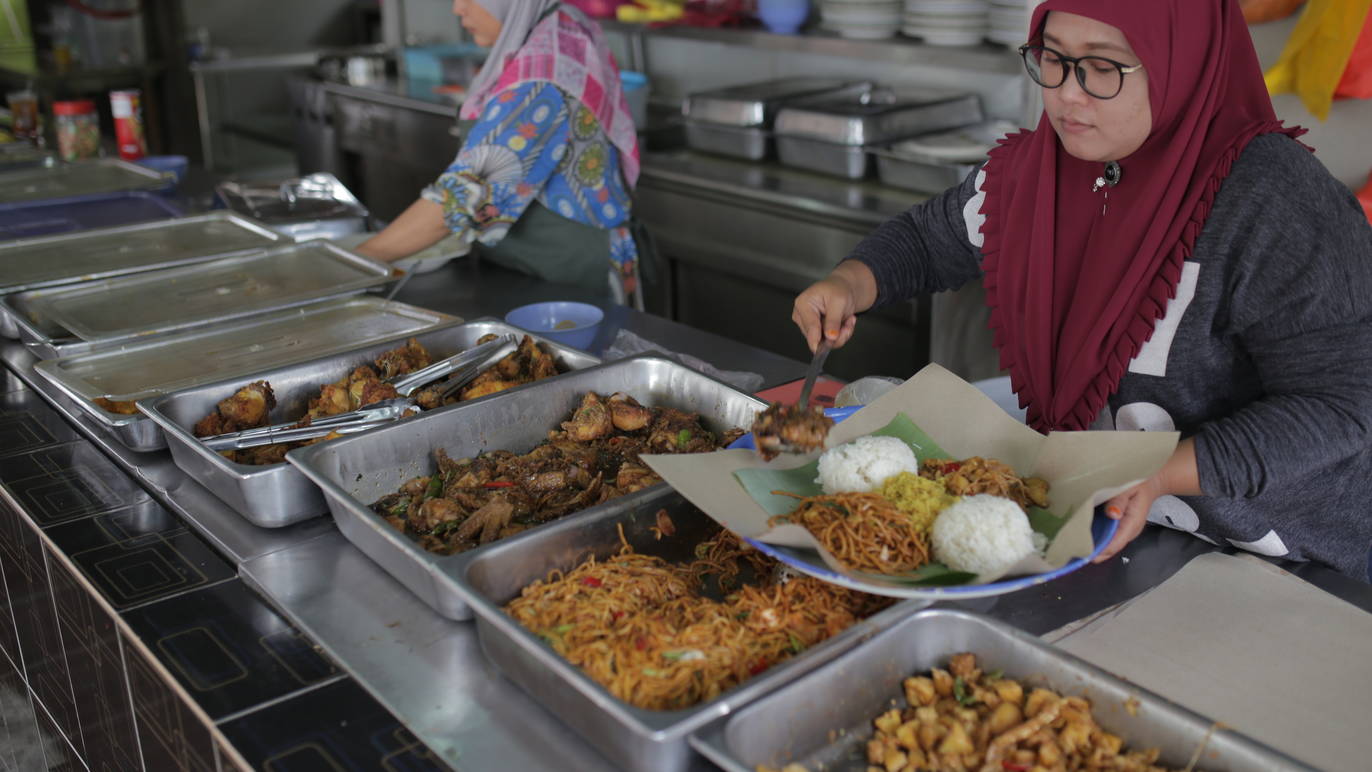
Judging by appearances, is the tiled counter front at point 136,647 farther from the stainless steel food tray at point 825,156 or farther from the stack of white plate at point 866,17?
the stack of white plate at point 866,17

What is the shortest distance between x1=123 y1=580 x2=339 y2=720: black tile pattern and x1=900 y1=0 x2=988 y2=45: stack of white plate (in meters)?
3.06

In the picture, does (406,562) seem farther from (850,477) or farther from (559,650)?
(850,477)

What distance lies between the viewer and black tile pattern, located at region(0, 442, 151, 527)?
1698 millimetres

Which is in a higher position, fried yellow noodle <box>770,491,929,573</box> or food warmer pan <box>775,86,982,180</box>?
food warmer pan <box>775,86,982,180</box>

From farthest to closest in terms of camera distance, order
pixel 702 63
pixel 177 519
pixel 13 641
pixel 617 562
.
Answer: pixel 702 63, pixel 13 641, pixel 177 519, pixel 617 562

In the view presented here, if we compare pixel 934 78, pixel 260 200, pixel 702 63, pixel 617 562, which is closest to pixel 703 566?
pixel 617 562

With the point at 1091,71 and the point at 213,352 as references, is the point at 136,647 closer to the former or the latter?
the point at 213,352

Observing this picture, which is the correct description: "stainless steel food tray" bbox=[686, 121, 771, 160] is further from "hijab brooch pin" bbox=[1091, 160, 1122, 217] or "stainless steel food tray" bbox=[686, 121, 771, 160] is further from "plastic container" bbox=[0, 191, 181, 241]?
"hijab brooch pin" bbox=[1091, 160, 1122, 217]

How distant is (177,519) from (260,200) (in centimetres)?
196

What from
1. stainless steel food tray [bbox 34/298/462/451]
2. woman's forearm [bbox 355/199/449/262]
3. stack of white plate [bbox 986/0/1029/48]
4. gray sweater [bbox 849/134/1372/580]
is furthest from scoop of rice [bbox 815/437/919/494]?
stack of white plate [bbox 986/0/1029/48]

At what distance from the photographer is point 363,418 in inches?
68.2

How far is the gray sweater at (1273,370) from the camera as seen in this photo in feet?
4.63

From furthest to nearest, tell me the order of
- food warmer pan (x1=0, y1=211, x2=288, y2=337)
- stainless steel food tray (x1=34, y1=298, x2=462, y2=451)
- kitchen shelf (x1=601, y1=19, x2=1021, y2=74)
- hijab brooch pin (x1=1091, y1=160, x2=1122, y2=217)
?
1. kitchen shelf (x1=601, y1=19, x2=1021, y2=74)
2. food warmer pan (x1=0, y1=211, x2=288, y2=337)
3. stainless steel food tray (x1=34, y1=298, x2=462, y2=451)
4. hijab brooch pin (x1=1091, y1=160, x2=1122, y2=217)

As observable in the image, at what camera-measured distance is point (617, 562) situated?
1.37 m
